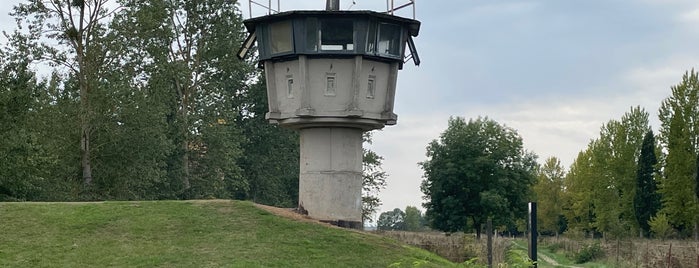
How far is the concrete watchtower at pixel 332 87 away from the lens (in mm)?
25078

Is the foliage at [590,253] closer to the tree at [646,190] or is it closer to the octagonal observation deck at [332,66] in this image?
the tree at [646,190]

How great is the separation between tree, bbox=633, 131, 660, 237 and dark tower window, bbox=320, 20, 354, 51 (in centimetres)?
3817

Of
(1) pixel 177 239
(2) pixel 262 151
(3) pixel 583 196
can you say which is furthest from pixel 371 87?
(3) pixel 583 196

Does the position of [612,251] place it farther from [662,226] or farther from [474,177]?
[474,177]

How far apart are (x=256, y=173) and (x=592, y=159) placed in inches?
1123

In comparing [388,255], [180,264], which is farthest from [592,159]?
[180,264]

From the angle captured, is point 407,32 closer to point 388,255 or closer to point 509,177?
point 388,255

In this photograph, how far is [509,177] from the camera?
204 ft

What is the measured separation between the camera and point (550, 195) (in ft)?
299

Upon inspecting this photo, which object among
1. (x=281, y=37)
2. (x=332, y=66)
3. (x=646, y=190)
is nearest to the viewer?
(x=332, y=66)

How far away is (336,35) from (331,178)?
4199 millimetres

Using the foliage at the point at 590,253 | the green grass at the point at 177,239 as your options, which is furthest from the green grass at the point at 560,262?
the green grass at the point at 177,239

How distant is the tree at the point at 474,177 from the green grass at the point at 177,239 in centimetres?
3781

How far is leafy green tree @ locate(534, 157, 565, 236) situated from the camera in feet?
298
